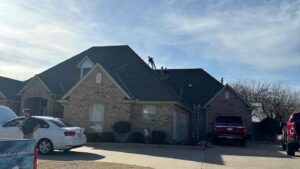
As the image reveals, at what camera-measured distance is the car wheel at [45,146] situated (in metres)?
15.4

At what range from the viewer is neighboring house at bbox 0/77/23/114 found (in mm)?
30828

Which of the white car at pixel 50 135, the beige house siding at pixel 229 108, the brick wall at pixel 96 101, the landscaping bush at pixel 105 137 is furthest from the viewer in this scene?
the beige house siding at pixel 229 108

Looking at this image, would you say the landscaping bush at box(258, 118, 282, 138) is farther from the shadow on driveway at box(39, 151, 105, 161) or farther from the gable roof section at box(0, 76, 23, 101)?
the shadow on driveway at box(39, 151, 105, 161)

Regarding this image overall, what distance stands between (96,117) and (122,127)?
2.31 m

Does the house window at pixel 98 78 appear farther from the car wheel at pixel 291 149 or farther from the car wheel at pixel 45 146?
the car wheel at pixel 291 149

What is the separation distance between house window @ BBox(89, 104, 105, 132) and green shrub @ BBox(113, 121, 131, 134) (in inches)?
57.3

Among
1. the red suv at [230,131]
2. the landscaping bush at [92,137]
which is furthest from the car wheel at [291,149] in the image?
the landscaping bush at [92,137]

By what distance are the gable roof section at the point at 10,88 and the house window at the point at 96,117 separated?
33.7ft

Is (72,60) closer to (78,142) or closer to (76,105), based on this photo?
(76,105)

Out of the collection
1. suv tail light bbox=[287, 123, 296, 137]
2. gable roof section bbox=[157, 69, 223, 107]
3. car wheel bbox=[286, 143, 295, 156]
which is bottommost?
car wheel bbox=[286, 143, 295, 156]

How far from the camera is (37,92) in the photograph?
1157 inches

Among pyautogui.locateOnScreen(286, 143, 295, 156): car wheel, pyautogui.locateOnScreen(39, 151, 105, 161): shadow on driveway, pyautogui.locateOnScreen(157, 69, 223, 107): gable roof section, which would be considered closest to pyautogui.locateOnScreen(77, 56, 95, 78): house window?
pyautogui.locateOnScreen(157, 69, 223, 107): gable roof section

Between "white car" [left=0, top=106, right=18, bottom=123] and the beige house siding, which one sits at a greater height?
the beige house siding

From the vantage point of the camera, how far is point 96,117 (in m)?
24.6
